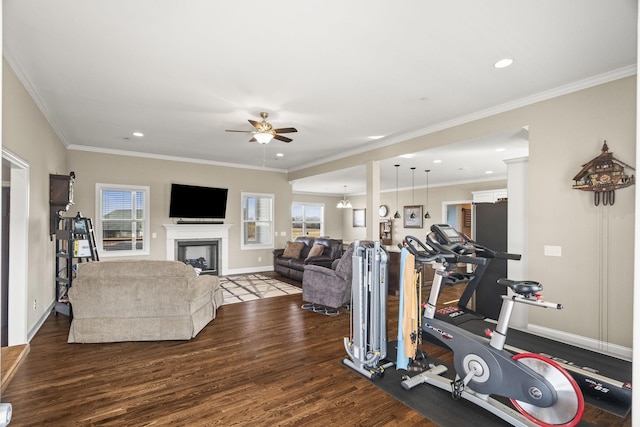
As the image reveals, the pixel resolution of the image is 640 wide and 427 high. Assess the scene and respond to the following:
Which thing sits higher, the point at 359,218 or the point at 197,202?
the point at 197,202

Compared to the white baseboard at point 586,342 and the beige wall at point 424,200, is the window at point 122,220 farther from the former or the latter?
the white baseboard at point 586,342

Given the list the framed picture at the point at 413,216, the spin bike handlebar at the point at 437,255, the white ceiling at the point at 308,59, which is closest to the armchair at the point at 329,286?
the spin bike handlebar at the point at 437,255

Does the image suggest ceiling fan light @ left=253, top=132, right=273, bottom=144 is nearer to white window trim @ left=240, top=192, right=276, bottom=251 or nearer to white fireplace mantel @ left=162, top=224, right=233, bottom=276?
white fireplace mantel @ left=162, top=224, right=233, bottom=276

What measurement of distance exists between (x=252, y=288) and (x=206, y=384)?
366 cm

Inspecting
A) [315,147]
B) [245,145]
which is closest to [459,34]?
[315,147]

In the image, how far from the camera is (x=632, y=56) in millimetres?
2971

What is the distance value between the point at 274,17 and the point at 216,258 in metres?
6.23

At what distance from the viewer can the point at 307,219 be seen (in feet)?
42.3

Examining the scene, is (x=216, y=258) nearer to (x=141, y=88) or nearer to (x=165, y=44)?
(x=141, y=88)

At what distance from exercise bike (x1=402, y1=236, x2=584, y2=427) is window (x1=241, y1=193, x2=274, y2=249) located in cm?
615

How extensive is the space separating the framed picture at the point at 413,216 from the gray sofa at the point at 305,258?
4.45 meters

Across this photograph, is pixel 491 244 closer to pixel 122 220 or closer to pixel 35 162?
pixel 35 162

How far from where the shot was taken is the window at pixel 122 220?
654 centimetres

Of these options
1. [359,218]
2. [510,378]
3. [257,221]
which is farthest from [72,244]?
[359,218]
